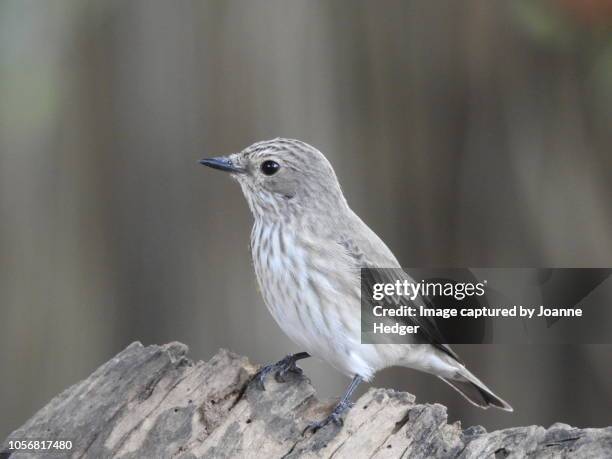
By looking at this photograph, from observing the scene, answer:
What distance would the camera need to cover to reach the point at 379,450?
11.8 feet

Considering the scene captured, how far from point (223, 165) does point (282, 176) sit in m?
0.26

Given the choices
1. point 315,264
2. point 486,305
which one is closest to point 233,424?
point 315,264

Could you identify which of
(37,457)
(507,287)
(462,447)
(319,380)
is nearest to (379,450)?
(462,447)

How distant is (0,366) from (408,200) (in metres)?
2.62

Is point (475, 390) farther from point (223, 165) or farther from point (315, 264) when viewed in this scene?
point (223, 165)

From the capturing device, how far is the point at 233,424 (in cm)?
378

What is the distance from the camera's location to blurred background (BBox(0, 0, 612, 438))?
616 centimetres

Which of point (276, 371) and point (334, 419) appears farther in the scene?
point (276, 371)

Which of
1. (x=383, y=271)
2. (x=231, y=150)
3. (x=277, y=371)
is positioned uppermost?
(x=231, y=150)

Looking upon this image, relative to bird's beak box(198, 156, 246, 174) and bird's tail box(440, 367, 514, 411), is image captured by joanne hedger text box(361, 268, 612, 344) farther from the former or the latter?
bird's beak box(198, 156, 246, 174)

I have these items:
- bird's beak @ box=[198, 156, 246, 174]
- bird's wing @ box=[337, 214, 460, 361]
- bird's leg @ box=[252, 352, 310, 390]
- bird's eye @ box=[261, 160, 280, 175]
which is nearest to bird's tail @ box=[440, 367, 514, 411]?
bird's wing @ box=[337, 214, 460, 361]

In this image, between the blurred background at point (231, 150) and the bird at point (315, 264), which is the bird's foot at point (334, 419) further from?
the blurred background at point (231, 150)

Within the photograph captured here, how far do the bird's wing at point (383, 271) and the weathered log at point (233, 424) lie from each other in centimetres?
66

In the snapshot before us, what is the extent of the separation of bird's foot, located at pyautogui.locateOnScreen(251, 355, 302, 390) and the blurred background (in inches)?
76.6
